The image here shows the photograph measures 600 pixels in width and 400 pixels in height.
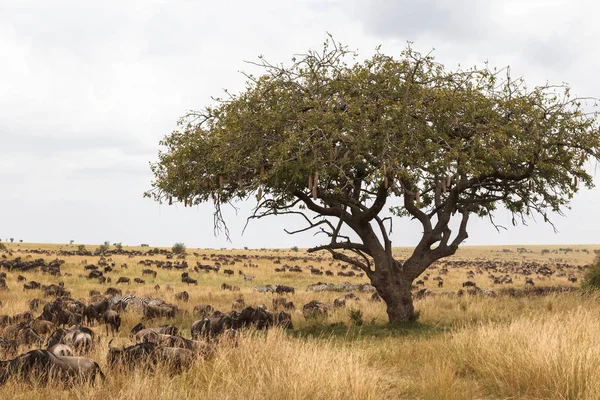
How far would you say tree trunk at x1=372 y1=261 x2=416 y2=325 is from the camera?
14758 mm

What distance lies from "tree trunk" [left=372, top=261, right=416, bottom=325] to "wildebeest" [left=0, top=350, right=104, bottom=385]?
31.1ft

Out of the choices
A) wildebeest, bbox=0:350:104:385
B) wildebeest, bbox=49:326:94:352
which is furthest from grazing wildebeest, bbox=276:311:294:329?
wildebeest, bbox=0:350:104:385

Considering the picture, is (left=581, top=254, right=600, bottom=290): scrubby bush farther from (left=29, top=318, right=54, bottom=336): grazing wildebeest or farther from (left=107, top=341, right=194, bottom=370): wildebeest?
(left=29, top=318, right=54, bottom=336): grazing wildebeest

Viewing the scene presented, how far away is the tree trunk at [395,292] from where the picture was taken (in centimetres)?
1476

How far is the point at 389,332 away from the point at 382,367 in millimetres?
4889

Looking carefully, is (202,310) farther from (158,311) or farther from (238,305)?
(238,305)

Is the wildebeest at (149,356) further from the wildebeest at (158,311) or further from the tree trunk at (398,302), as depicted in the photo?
the wildebeest at (158,311)

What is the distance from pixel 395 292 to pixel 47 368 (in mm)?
10252

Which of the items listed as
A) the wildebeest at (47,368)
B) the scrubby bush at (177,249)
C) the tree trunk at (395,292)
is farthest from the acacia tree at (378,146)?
the scrubby bush at (177,249)

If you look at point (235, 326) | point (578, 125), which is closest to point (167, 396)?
point (235, 326)

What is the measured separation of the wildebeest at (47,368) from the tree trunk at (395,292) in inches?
373

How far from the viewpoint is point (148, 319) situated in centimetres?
1691

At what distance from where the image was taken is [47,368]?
677 centimetres

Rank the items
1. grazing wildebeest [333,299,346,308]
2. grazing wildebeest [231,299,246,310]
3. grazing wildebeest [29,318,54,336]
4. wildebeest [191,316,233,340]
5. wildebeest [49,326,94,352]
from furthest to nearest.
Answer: grazing wildebeest [231,299,246,310]
grazing wildebeest [333,299,346,308]
grazing wildebeest [29,318,54,336]
wildebeest [191,316,233,340]
wildebeest [49,326,94,352]
